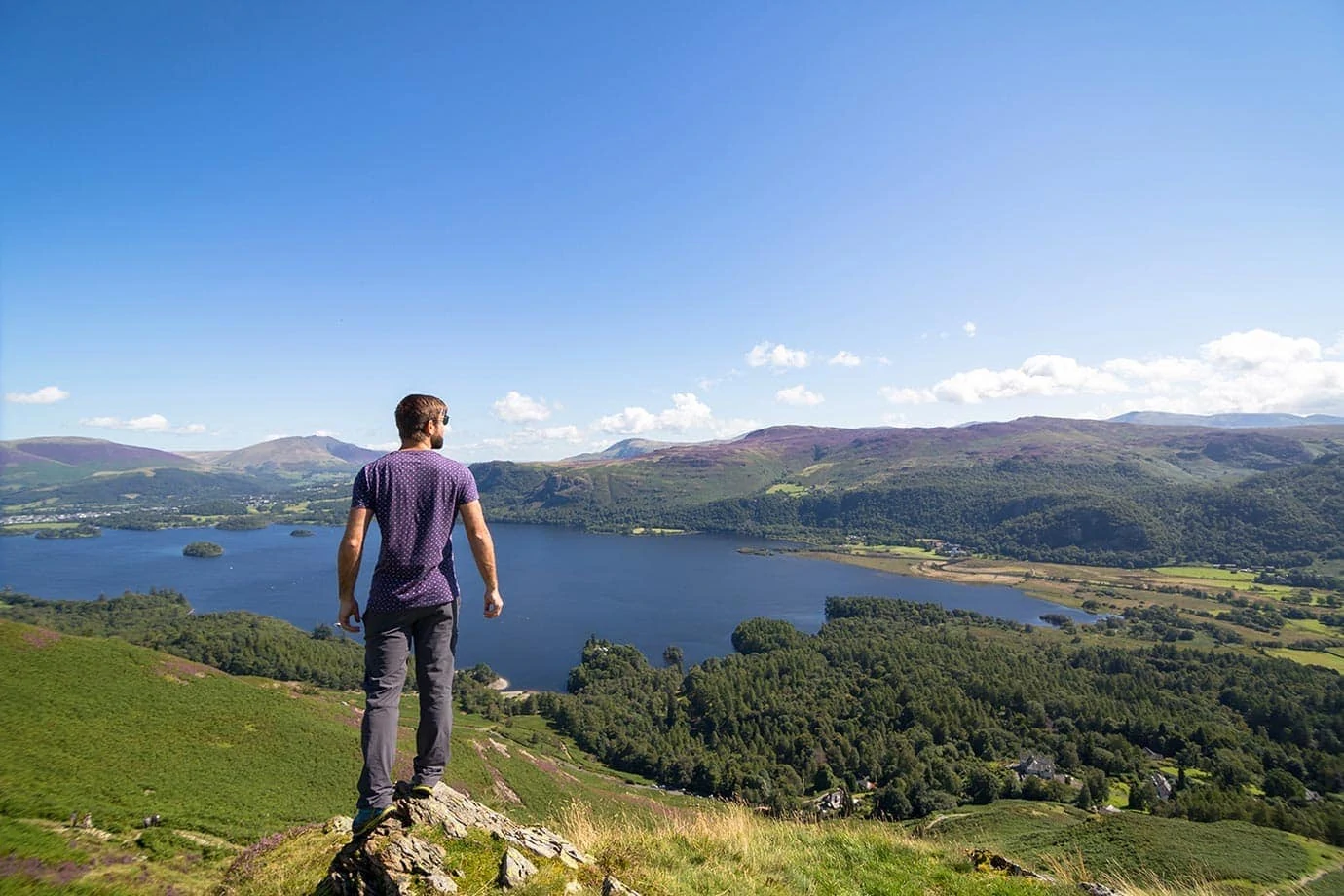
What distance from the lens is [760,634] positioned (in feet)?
324

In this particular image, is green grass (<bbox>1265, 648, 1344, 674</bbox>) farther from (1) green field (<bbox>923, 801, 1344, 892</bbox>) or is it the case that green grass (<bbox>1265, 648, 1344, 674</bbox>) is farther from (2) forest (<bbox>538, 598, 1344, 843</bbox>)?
(1) green field (<bbox>923, 801, 1344, 892</bbox>)

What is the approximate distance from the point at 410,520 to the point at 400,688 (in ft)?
4.24

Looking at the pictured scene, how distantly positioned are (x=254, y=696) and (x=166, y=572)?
154 metres

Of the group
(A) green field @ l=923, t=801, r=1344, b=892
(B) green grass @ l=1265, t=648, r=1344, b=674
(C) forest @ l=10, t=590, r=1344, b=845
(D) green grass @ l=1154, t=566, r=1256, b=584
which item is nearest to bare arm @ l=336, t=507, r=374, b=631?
(A) green field @ l=923, t=801, r=1344, b=892

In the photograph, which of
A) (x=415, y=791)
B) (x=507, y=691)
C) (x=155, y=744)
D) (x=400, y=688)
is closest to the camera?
(x=400, y=688)

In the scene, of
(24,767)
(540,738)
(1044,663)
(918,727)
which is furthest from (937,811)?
(24,767)

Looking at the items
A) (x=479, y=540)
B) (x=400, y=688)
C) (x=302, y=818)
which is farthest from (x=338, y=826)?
(x=302, y=818)

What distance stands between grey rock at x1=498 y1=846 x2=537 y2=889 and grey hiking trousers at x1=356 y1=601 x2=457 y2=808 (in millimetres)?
842

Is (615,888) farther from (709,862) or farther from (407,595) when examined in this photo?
(407,595)

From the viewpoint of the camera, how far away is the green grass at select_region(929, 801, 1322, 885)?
22.9 metres

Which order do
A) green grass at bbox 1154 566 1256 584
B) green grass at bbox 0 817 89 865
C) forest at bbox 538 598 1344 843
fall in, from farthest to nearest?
green grass at bbox 1154 566 1256 584
forest at bbox 538 598 1344 843
green grass at bbox 0 817 89 865

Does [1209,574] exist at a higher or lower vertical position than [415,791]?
lower

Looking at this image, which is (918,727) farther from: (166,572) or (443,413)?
(166,572)

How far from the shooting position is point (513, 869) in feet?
14.9
